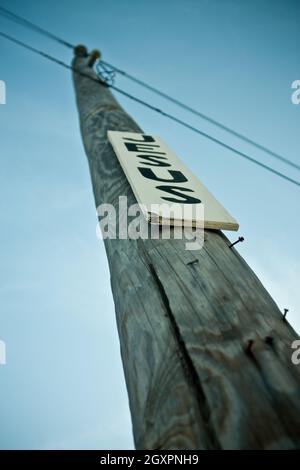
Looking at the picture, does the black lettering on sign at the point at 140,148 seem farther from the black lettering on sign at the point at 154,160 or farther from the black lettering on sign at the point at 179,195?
the black lettering on sign at the point at 179,195

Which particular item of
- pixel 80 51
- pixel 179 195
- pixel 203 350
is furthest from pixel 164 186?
pixel 80 51

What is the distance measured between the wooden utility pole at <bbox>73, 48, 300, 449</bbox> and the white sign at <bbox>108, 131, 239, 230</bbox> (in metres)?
0.08

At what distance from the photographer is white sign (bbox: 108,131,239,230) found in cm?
120

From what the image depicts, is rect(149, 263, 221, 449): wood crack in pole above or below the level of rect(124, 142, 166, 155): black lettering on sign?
below

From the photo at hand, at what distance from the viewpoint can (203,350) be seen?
747 millimetres

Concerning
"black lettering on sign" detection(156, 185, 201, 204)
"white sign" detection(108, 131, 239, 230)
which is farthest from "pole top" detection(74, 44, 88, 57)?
"black lettering on sign" detection(156, 185, 201, 204)

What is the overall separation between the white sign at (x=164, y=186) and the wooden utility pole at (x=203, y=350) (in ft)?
0.26

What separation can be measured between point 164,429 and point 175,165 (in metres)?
1.31

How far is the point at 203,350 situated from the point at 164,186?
82 cm

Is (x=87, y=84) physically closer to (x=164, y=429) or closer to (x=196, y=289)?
(x=196, y=289)

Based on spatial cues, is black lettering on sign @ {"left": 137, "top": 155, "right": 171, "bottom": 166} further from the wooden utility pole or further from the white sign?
the wooden utility pole

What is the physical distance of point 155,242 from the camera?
1.14 metres

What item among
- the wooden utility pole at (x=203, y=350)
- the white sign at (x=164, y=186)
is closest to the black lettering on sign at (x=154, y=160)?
the white sign at (x=164, y=186)

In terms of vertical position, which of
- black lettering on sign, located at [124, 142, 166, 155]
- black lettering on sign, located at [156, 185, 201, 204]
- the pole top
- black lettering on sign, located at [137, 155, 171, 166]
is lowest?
black lettering on sign, located at [156, 185, 201, 204]
